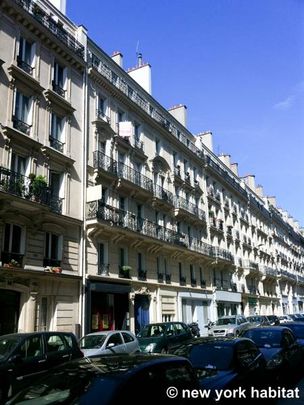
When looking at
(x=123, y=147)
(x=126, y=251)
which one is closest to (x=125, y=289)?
(x=126, y=251)

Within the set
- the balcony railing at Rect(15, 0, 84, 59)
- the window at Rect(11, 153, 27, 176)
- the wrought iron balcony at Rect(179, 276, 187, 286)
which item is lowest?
the wrought iron balcony at Rect(179, 276, 187, 286)

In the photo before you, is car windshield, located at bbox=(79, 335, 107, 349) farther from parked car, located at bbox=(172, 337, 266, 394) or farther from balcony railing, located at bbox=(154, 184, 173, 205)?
balcony railing, located at bbox=(154, 184, 173, 205)

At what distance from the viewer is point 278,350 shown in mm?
10344

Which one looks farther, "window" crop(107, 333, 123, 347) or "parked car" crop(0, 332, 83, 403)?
"window" crop(107, 333, 123, 347)

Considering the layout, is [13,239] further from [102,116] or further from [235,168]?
[235,168]

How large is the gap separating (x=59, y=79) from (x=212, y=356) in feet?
58.3

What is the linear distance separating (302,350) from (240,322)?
46.8ft

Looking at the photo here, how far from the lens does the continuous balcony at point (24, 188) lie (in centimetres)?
1630

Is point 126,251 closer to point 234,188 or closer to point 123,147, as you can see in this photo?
point 123,147

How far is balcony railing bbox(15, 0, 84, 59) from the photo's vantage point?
1966cm

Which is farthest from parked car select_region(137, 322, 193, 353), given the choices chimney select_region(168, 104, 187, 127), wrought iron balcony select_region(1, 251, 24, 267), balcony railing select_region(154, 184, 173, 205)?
chimney select_region(168, 104, 187, 127)

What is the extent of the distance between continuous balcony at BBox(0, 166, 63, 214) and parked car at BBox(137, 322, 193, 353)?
676 cm

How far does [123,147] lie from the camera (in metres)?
25.5

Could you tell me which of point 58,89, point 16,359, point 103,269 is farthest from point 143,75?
point 16,359
